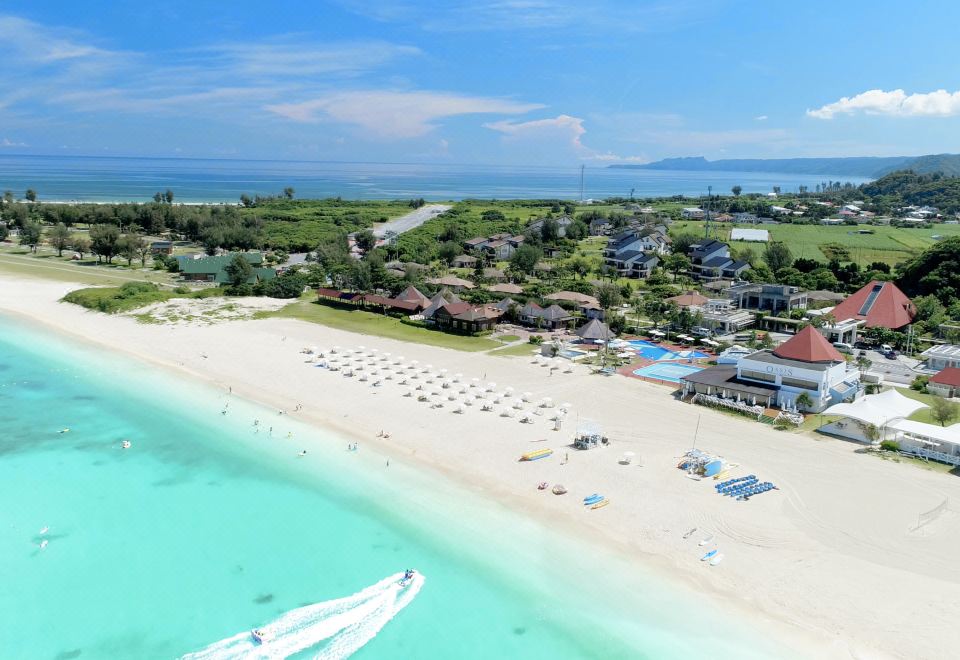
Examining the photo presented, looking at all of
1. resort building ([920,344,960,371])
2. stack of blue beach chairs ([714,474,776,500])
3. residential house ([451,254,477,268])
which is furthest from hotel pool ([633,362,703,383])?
residential house ([451,254,477,268])

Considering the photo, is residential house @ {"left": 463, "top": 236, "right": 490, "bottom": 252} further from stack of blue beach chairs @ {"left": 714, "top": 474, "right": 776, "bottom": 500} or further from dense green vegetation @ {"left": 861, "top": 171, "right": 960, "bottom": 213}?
dense green vegetation @ {"left": 861, "top": 171, "right": 960, "bottom": 213}

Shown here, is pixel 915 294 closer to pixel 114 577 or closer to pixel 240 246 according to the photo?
pixel 114 577

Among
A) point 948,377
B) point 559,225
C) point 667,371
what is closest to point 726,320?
point 667,371

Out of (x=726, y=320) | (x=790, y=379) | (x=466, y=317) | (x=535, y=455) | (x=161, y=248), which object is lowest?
(x=535, y=455)

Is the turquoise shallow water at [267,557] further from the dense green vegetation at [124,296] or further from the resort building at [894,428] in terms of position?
the dense green vegetation at [124,296]

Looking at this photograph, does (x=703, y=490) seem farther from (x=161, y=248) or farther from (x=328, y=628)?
A: (x=161, y=248)

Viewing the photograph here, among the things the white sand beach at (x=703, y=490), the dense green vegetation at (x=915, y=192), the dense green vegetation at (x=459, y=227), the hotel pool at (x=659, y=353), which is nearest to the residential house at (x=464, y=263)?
the dense green vegetation at (x=459, y=227)
